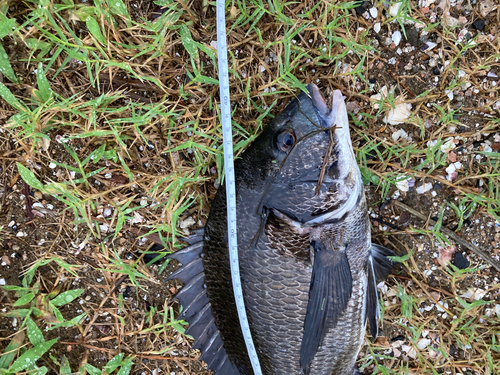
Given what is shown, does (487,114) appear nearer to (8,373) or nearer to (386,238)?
(386,238)

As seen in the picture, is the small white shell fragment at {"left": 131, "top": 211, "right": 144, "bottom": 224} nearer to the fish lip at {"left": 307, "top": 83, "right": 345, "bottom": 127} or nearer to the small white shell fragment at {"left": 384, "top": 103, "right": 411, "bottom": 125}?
the fish lip at {"left": 307, "top": 83, "right": 345, "bottom": 127}

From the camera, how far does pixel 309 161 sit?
6.24 feet

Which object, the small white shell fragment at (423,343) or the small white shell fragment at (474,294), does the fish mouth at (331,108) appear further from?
the small white shell fragment at (423,343)

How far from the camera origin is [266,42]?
2.38 m

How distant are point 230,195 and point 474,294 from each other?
2.24m

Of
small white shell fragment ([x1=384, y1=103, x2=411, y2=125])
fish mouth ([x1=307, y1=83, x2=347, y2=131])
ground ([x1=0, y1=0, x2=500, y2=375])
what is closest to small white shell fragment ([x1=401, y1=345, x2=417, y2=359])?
ground ([x1=0, y1=0, x2=500, y2=375])

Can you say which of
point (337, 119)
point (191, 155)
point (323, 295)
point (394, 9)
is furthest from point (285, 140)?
point (394, 9)

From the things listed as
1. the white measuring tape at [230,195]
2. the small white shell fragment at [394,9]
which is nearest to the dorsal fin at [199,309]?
the white measuring tape at [230,195]

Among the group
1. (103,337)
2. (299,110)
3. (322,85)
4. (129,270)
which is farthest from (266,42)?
(103,337)

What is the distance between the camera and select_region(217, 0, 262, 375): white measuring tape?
1955 millimetres

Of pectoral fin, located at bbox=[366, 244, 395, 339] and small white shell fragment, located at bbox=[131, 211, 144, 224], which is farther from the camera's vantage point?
small white shell fragment, located at bbox=[131, 211, 144, 224]

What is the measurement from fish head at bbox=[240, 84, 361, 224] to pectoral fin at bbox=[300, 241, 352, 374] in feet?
0.87

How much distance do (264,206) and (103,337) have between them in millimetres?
1831

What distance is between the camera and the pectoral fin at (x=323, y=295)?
191 cm
